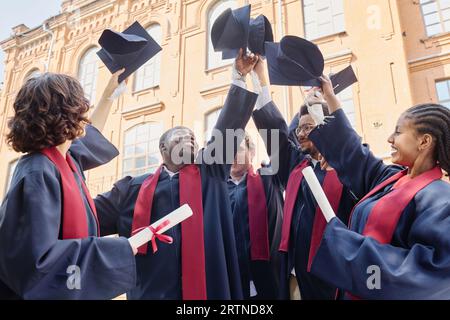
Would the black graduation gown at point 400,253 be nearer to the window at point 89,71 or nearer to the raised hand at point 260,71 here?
the raised hand at point 260,71

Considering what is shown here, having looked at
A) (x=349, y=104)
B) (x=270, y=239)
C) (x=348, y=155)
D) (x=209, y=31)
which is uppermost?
(x=209, y=31)

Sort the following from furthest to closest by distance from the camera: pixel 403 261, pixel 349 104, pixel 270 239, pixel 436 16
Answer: pixel 436 16 < pixel 349 104 < pixel 270 239 < pixel 403 261

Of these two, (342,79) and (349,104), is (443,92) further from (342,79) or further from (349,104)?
(342,79)

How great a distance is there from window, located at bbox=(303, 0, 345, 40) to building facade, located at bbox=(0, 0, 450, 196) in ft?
0.08

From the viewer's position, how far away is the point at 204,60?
33.3 ft

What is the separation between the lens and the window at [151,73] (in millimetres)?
10883

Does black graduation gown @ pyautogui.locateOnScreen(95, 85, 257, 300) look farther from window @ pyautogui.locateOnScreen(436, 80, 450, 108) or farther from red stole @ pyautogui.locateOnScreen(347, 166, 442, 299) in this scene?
window @ pyautogui.locateOnScreen(436, 80, 450, 108)

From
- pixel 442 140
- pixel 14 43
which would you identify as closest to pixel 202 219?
pixel 442 140

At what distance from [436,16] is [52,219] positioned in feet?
30.6

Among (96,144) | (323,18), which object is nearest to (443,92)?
(323,18)

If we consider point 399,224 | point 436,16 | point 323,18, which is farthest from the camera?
point 323,18

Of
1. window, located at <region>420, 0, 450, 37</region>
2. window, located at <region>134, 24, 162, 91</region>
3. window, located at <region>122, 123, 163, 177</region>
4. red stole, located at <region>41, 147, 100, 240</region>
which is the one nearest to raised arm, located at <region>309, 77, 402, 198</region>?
red stole, located at <region>41, 147, 100, 240</region>

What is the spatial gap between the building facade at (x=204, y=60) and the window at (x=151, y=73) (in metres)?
0.04

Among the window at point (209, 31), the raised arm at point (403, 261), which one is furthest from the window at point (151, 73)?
the raised arm at point (403, 261)
